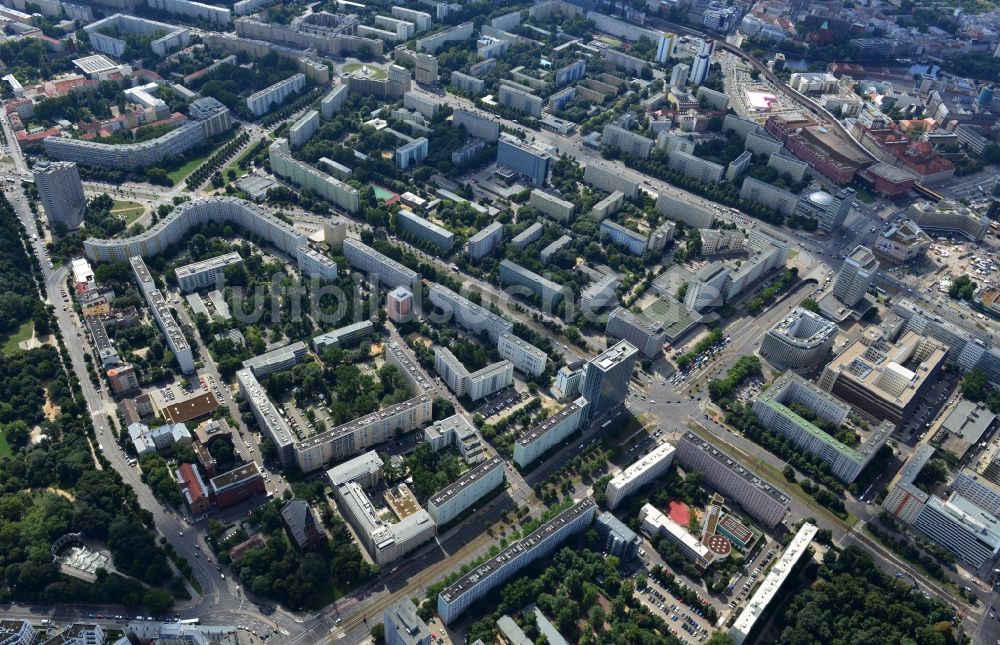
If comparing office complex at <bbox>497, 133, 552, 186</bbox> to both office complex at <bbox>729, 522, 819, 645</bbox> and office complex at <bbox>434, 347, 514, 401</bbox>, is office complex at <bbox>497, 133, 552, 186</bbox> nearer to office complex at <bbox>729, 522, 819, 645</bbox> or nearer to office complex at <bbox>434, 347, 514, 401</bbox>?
office complex at <bbox>434, 347, 514, 401</bbox>

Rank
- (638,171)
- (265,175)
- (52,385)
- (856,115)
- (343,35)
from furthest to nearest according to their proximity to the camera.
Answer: (343,35) < (856,115) < (638,171) < (265,175) < (52,385)

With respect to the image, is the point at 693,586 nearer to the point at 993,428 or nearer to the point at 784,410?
the point at 784,410

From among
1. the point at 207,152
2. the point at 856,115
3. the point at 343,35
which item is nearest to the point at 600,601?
the point at 207,152

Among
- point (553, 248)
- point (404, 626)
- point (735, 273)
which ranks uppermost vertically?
point (735, 273)

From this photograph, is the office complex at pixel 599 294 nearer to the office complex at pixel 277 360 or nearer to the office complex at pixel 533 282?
the office complex at pixel 533 282

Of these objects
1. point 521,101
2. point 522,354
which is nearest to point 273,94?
point 521,101

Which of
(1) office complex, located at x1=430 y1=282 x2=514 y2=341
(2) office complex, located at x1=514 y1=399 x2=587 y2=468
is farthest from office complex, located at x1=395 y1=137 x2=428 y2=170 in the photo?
(2) office complex, located at x1=514 y1=399 x2=587 y2=468

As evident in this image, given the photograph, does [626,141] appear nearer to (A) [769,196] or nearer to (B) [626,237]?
(A) [769,196]
